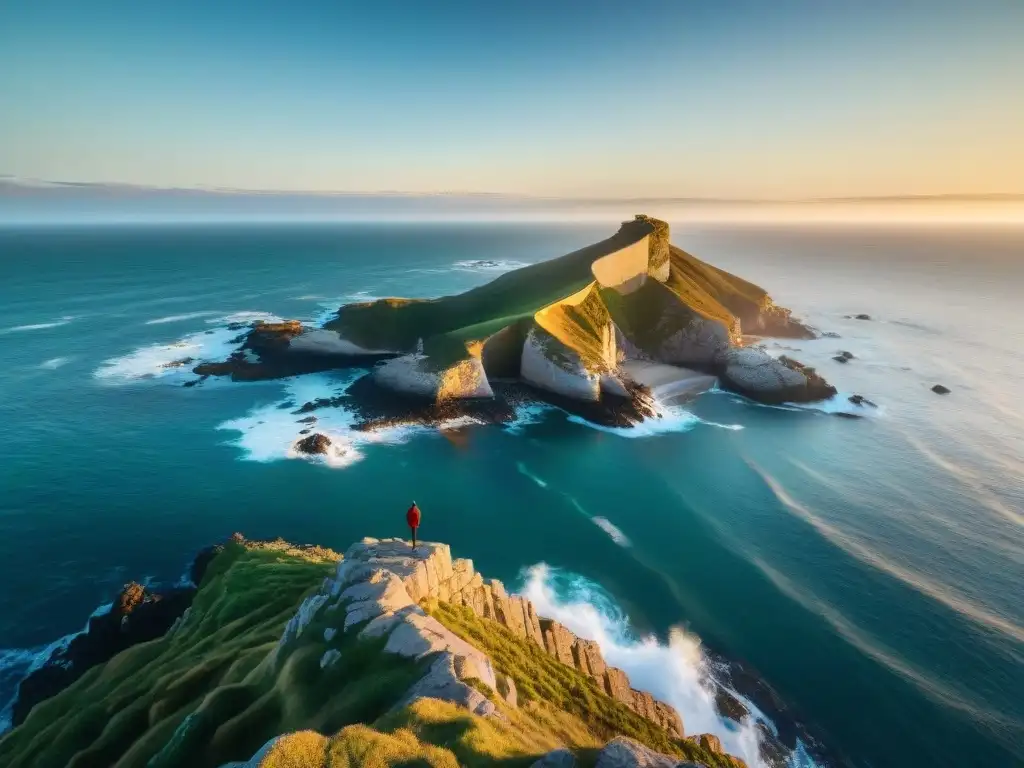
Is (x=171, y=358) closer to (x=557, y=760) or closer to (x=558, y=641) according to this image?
(x=558, y=641)

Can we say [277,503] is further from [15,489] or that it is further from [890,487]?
[890,487]

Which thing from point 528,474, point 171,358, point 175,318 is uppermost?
point 171,358

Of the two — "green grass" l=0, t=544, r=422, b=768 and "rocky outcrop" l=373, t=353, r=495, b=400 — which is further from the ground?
"green grass" l=0, t=544, r=422, b=768

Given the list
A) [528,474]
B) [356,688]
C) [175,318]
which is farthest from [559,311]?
[175,318]

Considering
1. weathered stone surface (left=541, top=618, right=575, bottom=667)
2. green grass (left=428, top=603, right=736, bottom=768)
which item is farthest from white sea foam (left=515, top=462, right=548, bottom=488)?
green grass (left=428, top=603, right=736, bottom=768)

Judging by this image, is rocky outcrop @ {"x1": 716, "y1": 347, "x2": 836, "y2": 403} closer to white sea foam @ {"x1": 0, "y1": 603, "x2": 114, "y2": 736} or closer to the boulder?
the boulder

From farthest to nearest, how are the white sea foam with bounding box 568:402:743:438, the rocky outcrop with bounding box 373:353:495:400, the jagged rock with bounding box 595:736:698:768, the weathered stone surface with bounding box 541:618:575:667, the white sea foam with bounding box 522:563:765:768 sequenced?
the rocky outcrop with bounding box 373:353:495:400 → the white sea foam with bounding box 568:402:743:438 → the white sea foam with bounding box 522:563:765:768 → the weathered stone surface with bounding box 541:618:575:667 → the jagged rock with bounding box 595:736:698:768

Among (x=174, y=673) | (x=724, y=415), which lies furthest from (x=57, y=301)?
(x=724, y=415)

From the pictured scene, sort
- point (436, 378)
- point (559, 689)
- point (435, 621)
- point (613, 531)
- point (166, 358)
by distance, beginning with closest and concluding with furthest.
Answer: point (435, 621) < point (559, 689) < point (613, 531) < point (436, 378) < point (166, 358)
